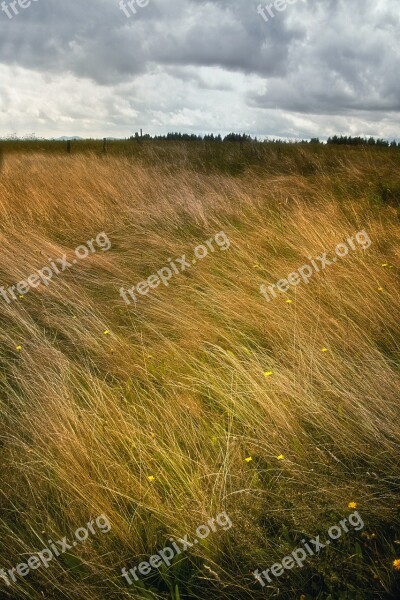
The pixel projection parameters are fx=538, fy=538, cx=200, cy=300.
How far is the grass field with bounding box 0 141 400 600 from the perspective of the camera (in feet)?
6.29

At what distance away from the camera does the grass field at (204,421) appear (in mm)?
1918

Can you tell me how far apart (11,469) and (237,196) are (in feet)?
18.9

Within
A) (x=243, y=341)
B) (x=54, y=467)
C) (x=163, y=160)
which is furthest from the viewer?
(x=163, y=160)

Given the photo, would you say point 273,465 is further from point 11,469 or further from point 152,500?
point 11,469

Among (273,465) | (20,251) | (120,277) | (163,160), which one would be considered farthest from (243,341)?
(163,160)

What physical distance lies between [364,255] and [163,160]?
30.1 feet

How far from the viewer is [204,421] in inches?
98.3

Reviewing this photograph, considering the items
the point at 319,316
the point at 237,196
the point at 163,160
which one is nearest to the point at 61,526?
the point at 319,316

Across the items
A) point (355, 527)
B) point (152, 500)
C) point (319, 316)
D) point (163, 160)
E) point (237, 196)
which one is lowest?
point (355, 527)

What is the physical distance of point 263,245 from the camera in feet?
17.2

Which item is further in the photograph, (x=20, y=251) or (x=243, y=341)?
(x=20, y=251)

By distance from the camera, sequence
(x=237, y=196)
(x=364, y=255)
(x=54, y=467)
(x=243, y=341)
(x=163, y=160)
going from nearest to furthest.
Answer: (x=54, y=467), (x=243, y=341), (x=364, y=255), (x=237, y=196), (x=163, y=160)

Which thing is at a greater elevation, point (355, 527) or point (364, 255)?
point (364, 255)

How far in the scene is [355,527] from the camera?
77.5 inches
